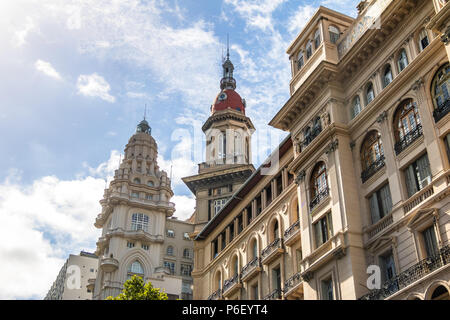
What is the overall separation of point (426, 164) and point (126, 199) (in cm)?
7923

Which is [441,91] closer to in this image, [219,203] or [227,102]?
[219,203]

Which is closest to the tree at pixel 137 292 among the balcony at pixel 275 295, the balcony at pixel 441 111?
the balcony at pixel 275 295

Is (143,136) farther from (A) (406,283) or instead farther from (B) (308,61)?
(A) (406,283)

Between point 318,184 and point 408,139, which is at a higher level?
point 318,184

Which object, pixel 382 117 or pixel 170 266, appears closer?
pixel 382 117

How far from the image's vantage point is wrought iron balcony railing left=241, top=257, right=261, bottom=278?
46147 mm

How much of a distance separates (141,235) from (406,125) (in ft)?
244

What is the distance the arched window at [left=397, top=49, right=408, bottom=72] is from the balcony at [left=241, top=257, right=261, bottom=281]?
19717 millimetres

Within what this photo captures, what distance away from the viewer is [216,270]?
2163 inches

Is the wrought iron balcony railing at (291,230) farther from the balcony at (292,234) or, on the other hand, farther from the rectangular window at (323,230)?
the rectangular window at (323,230)

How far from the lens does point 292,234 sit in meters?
41.8

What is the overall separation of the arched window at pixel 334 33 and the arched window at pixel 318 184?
906cm

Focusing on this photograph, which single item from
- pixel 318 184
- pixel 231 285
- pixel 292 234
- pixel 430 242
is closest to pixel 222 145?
pixel 231 285
